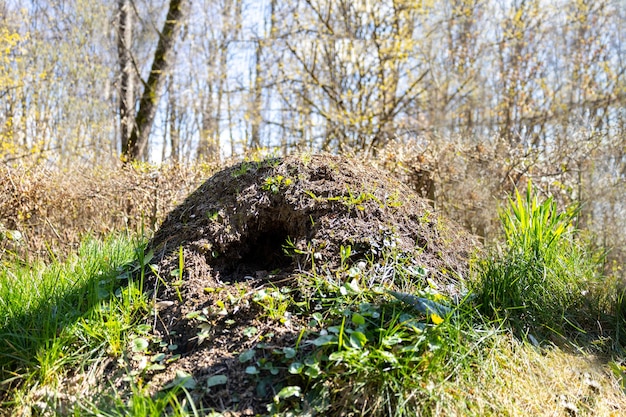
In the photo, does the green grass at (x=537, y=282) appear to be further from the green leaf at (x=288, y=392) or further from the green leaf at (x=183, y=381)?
the green leaf at (x=183, y=381)

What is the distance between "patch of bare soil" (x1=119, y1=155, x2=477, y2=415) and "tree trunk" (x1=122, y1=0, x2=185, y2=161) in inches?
218

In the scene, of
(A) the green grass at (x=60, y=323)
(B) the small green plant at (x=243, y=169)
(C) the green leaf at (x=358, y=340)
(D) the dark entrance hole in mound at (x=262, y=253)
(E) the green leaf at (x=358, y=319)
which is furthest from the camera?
(B) the small green plant at (x=243, y=169)

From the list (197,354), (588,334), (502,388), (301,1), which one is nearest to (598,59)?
(301,1)

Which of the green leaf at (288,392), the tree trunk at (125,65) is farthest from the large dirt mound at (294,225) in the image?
the tree trunk at (125,65)

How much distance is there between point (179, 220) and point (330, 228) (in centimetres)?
120

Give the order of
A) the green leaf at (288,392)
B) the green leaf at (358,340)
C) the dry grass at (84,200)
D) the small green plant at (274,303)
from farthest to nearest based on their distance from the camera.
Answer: the dry grass at (84,200)
the small green plant at (274,303)
the green leaf at (358,340)
the green leaf at (288,392)

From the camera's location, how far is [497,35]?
43.3 feet

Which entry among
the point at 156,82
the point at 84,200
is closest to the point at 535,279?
the point at 84,200

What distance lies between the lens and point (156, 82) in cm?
858

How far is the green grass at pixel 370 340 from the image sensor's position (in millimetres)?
2105

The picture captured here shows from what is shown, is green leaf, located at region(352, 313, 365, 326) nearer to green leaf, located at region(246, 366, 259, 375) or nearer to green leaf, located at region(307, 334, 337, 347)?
green leaf, located at region(307, 334, 337, 347)

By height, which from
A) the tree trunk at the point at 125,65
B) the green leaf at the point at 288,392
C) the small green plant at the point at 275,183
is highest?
the tree trunk at the point at 125,65

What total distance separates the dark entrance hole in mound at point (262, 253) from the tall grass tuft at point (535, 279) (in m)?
Answer: 1.37

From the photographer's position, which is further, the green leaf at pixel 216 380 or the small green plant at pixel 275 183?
the small green plant at pixel 275 183
